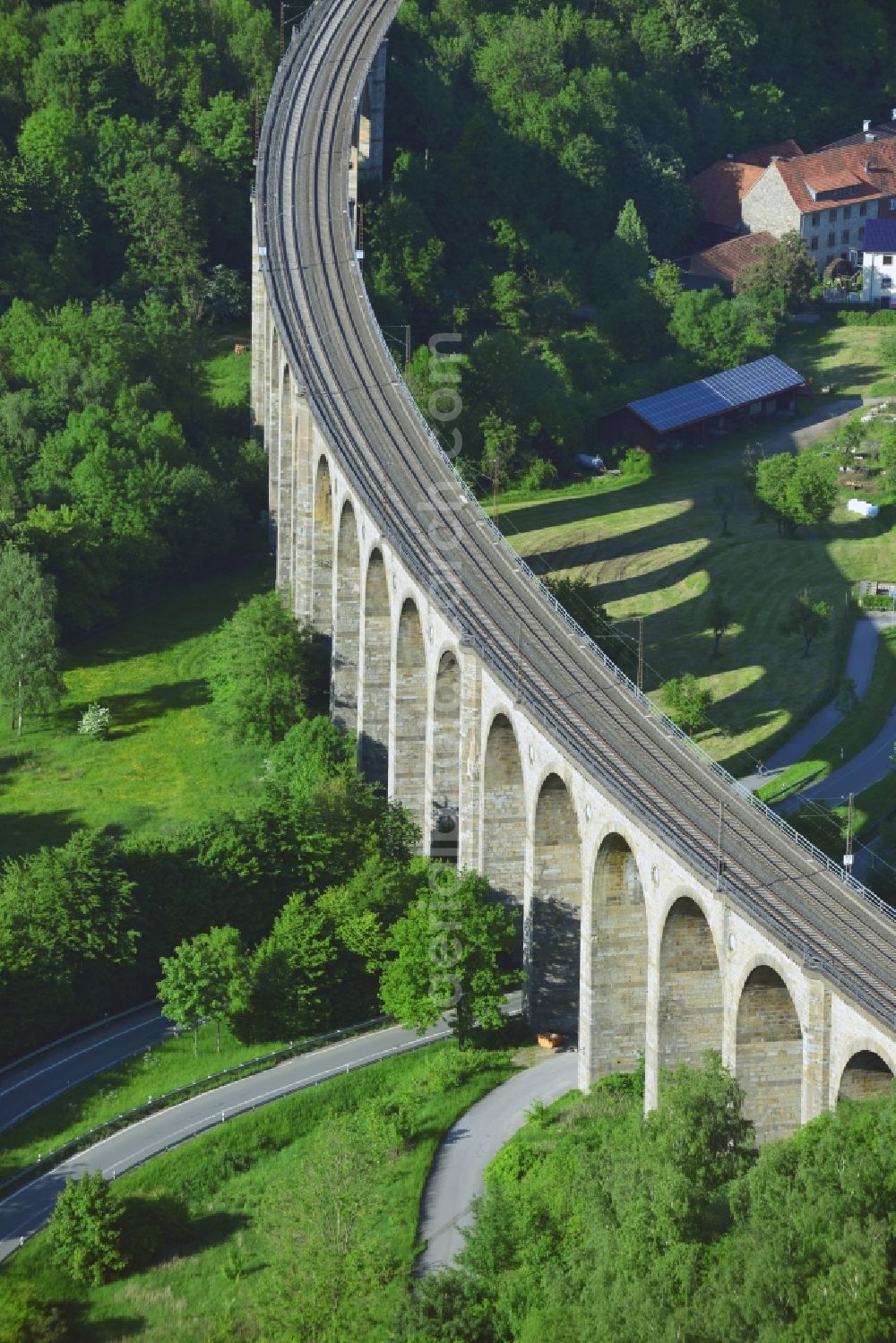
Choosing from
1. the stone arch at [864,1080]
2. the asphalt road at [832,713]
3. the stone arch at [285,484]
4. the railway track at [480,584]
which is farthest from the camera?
the stone arch at [285,484]

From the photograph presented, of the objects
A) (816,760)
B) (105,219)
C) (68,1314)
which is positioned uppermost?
(105,219)

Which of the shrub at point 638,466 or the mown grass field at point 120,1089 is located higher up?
the shrub at point 638,466

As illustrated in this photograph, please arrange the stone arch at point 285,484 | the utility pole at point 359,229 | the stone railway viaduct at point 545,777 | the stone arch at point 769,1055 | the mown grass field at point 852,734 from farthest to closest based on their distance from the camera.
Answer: the utility pole at point 359,229 → the stone arch at point 285,484 → the mown grass field at point 852,734 → the stone railway viaduct at point 545,777 → the stone arch at point 769,1055

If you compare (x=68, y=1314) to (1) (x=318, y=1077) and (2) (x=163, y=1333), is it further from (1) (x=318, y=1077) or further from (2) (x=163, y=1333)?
(1) (x=318, y=1077)

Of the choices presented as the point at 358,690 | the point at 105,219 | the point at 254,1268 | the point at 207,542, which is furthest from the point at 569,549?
the point at 254,1268

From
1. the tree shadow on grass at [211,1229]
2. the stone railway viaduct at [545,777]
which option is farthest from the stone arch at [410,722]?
the tree shadow on grass at [211,1229]

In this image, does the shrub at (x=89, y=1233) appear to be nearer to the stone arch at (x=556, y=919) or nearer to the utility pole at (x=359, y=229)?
the stone arch at (x=556, y=919)
